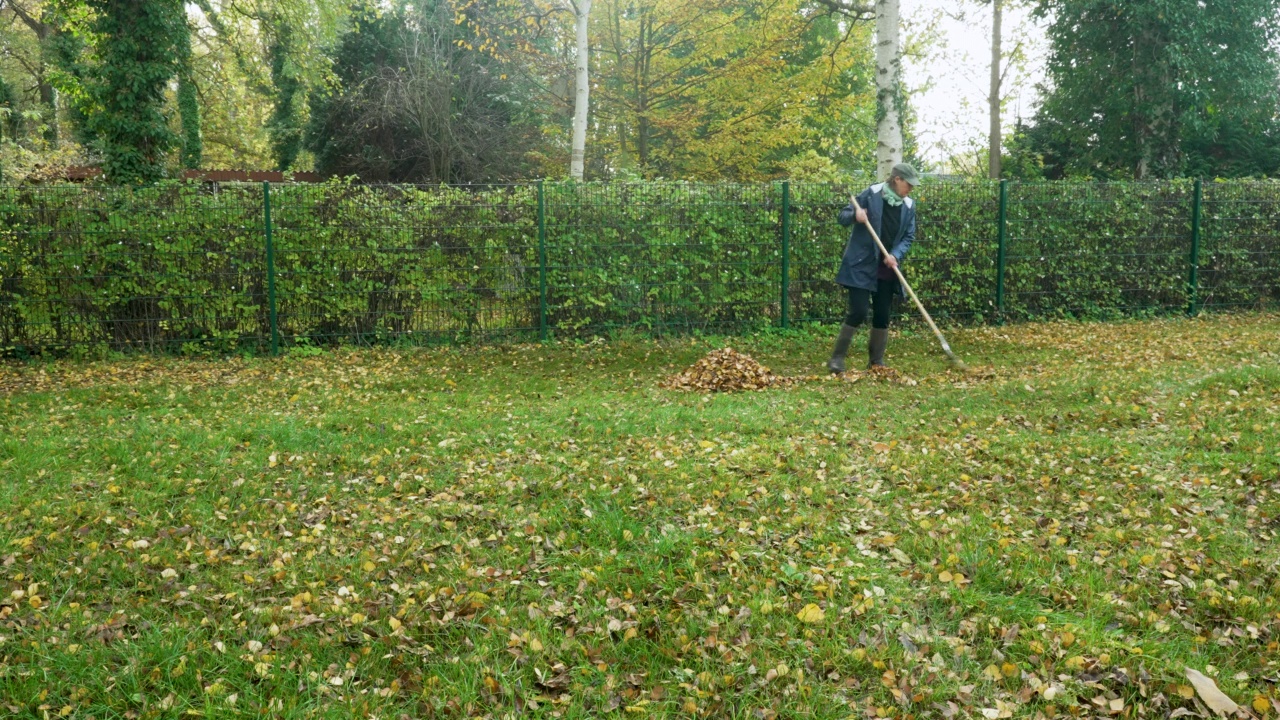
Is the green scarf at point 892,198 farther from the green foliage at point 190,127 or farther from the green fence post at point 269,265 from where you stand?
the green foliage at point 190,127

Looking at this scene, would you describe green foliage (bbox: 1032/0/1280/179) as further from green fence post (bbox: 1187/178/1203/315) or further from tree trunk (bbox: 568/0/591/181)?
tree trunk (bbox: 568/0/591/181)

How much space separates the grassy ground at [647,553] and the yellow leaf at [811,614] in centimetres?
4

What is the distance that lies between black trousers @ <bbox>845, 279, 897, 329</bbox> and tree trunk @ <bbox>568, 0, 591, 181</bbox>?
8.77m

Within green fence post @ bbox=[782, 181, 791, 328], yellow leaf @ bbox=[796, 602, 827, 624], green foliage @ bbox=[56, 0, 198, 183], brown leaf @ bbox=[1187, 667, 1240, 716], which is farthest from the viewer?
green foliage @ bbox=[56, 0, 198, 183]

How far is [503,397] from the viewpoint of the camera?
8688 millimetres

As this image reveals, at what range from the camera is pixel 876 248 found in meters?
9.36

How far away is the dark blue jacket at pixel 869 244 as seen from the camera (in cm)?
938

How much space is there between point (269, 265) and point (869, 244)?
673 centimetres

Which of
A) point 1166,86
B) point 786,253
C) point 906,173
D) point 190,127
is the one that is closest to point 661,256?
point 786,253

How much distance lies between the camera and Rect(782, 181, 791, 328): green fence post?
12.2 m

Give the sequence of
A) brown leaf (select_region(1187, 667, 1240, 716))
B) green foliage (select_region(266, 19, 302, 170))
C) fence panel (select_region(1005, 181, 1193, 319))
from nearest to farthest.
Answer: brown leaf (select_region(1187, 667, 1240, 716)) < fence panel (select_region(1005, 181, 1193, 319)) < green foliage (select_region(266, 19, 302, 170))

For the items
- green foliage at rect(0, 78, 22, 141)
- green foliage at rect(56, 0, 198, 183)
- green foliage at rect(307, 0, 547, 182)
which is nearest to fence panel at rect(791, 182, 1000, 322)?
green foliage at rect(56, 0, 198, 183)

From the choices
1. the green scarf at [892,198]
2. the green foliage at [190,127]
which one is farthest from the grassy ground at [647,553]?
the green foliage at [190,127]

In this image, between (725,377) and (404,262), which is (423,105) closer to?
(404,262)
